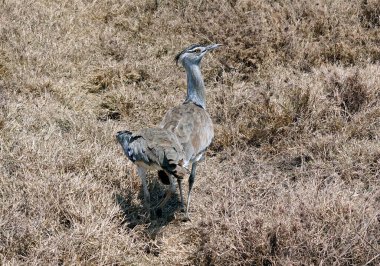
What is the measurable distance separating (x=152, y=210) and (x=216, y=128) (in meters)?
1.32

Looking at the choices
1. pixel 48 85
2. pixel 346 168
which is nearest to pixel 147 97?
pixel 48 85

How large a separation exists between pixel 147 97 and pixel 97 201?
2252 millimetres

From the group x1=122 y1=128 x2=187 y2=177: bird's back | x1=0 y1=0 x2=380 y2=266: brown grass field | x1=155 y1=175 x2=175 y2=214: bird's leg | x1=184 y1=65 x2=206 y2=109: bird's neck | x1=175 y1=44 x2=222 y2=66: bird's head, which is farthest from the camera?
x1=175 y1=44 x2=222 y2=66: bird's head

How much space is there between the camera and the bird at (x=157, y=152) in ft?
13.2

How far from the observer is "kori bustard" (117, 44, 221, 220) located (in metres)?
4.11

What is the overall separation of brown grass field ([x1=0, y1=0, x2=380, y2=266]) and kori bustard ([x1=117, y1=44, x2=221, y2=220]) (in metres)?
0.35

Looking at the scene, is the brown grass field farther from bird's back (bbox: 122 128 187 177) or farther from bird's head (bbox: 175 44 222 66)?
bird's head (bbox: 175 44 222 66)

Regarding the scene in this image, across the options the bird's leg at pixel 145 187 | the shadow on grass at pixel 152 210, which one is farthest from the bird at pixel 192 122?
the bird's leg at pixel 145 187

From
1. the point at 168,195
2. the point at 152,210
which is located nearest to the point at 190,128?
the point at 168,195

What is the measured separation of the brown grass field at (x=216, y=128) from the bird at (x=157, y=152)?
15.0 inches

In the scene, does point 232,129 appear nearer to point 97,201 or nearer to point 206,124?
point 206,124

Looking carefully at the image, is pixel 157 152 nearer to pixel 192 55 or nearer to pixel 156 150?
pixel 156 150

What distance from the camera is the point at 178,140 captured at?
4.50 m

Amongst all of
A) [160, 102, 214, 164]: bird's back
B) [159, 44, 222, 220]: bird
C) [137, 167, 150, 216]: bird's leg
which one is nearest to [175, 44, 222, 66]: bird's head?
[159, 44, 222, 220]: bird
